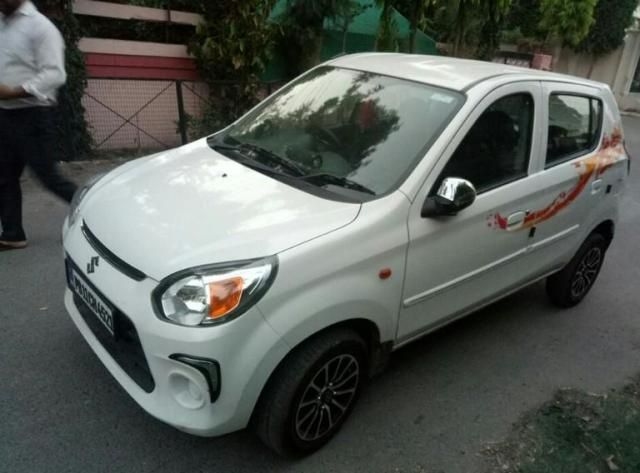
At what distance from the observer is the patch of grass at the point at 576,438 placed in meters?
2.72

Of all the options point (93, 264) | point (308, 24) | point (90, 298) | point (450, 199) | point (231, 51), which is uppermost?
point (308, 24)

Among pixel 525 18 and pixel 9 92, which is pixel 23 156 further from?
→ pixel 525 18

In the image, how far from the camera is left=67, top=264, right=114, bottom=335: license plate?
2.38 metres

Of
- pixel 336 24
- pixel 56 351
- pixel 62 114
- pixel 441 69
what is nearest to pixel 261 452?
pixel 56 351

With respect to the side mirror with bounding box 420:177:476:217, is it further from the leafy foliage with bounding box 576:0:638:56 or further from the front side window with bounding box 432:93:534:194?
the leafy foliage with bounding box 576:0:638:56

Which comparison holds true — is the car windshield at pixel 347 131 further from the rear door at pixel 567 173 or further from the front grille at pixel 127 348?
the front grille at pixel 127 348

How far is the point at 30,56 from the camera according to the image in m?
3.94

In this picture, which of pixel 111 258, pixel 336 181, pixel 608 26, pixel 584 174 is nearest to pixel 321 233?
pixel 336 181

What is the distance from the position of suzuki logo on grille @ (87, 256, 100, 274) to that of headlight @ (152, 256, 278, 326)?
0.45 metres

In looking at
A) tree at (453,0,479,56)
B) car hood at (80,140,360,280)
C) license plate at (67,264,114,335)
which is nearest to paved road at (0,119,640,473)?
license plate at (67,264,114,335)

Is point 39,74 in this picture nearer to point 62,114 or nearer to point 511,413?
point 62,114

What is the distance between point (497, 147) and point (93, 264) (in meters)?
2.22

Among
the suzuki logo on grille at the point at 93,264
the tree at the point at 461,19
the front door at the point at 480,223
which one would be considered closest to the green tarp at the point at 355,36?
the tree at the point at 461,19

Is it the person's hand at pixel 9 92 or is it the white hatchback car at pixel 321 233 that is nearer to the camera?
the white hatchback car at pixel 321 233
